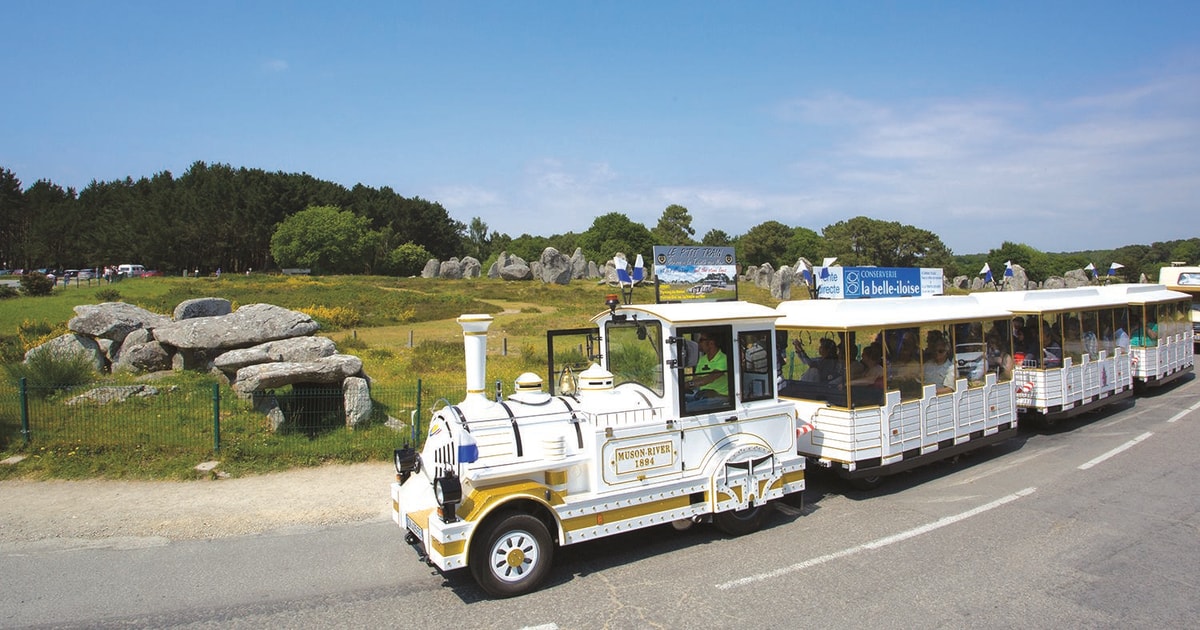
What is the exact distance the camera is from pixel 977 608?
220 inches

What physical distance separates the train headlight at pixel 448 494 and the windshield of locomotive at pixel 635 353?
241cm

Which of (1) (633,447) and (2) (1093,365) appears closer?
(1) (633,447)

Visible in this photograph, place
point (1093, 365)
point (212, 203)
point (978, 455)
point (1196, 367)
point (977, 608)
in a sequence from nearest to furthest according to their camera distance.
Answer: point (977, 608)
point (978, 455)
point (1093, 365)
point (1196, 367)
point (212, 203)

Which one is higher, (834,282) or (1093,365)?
(834,282)

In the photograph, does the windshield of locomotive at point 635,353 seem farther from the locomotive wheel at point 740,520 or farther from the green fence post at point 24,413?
the green fence post at point 24,413

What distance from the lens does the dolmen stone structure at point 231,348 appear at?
12609mm

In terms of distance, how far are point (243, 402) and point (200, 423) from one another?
39.7 inches

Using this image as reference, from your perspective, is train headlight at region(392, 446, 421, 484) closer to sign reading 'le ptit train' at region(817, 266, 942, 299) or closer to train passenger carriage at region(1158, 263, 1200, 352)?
sign reading 'le ptit train' at region(817, 266, 942, 299)

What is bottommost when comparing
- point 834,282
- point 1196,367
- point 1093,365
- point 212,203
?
point 1196,367

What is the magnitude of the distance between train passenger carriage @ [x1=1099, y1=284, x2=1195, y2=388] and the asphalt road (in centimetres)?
859

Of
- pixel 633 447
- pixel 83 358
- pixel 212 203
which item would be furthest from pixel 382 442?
pixel 212 203

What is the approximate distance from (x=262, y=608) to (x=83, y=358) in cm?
1290

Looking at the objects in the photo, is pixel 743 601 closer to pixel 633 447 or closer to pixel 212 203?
pixel 633 447

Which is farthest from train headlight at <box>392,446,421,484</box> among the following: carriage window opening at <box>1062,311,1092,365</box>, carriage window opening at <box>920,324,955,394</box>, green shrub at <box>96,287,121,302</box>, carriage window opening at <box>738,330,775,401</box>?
green shrub at <box>96,287,121,302</box>
